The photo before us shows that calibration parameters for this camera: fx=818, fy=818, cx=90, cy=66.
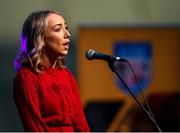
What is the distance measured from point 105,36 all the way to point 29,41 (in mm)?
4954

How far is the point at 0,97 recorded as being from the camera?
9.89 meters

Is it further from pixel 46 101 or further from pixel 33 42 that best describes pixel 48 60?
pixel 46 101

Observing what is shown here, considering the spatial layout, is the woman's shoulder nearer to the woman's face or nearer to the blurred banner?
the woman's face

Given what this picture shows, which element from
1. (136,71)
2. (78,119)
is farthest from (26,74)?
(136,71)

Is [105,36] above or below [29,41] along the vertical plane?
below

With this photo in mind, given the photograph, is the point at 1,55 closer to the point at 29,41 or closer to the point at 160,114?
the point at 160,114

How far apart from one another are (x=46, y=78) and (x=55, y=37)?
0.70 ft

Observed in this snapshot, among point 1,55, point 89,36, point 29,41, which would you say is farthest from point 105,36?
point 29,41

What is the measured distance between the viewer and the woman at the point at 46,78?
4.06m

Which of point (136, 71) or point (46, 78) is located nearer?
point (46, 78)

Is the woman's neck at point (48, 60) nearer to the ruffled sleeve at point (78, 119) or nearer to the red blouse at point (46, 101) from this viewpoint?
the red blouse at point (46, 101)

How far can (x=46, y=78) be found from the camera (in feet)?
13.6

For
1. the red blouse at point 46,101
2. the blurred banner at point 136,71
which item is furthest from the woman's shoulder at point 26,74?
the blurred banner at point 136,71

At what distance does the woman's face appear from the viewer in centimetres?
416
